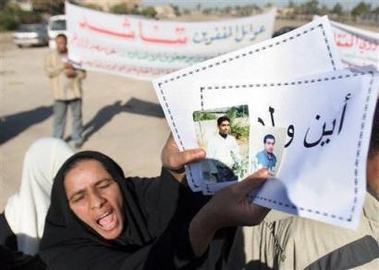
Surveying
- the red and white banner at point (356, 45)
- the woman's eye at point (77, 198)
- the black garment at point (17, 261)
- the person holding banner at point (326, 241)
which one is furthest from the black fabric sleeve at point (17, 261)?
the red and white banner at point (356, 45)

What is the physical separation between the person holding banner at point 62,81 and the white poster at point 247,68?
5.84m

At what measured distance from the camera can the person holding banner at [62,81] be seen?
6.66 meters

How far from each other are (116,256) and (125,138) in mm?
6383

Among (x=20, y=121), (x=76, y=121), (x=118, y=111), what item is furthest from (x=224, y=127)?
(x=118, y=111)

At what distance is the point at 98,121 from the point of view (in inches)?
361

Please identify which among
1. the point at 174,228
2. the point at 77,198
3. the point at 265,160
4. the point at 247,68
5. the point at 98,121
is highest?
the point at 247,68

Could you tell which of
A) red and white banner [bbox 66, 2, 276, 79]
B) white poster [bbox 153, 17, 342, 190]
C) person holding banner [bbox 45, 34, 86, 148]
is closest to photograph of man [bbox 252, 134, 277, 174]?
white poster [bbox 153, 17, 342, 190]

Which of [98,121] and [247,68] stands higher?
[247,68]

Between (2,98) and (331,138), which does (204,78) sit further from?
(2,98)

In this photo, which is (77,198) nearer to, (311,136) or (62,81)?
(311,136)

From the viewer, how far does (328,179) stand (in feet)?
2.99

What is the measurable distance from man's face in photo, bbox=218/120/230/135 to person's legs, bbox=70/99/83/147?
6.04 metres

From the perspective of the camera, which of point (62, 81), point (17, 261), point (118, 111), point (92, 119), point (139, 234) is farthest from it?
point (118, 111)

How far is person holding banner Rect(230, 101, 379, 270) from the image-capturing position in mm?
1262
